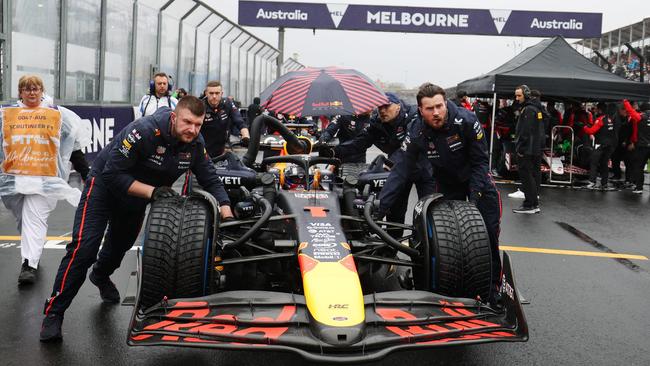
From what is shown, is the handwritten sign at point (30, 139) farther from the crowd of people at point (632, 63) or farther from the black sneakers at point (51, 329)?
the crowd of people at point (632, 63)

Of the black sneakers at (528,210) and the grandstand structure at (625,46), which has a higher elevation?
the grandstand structure at (625,46)

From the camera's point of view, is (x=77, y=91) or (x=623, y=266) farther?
(x=77, y=91)

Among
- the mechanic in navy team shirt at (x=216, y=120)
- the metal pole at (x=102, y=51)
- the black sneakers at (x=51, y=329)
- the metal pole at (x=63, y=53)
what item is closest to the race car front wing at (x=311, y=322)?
the black sneakers at (x=51, y=329)

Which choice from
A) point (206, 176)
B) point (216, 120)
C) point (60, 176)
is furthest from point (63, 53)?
point (206, 176)

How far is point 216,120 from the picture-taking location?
8023mm

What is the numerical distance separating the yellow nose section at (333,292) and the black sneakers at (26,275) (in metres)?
2.62

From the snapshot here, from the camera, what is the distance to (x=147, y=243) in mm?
3711

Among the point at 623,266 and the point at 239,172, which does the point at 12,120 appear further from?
the point at 623,266

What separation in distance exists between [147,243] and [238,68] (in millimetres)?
25814

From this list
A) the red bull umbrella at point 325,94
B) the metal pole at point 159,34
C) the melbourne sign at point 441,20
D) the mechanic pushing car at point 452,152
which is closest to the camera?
the mechanic pushing car at point 452,152

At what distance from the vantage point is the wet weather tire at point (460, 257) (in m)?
3.89

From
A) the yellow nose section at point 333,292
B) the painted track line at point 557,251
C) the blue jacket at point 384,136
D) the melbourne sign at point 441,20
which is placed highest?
the melbourne sign at point 441,20

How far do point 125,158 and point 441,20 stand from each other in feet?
67.4

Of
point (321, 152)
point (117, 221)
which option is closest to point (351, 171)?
point (321, 152)
